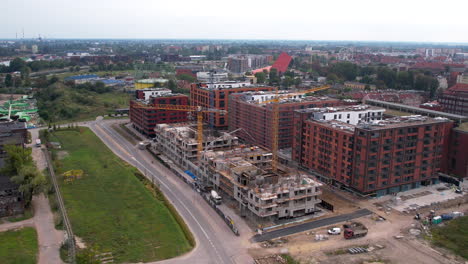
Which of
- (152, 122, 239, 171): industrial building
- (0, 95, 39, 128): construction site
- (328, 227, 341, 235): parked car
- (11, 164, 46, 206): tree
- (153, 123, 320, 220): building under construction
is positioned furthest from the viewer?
(0, 95, 39, 128): construction site

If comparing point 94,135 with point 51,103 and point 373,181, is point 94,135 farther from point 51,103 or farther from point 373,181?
point 373,181

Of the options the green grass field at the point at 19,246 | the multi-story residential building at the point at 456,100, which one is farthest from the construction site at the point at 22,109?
the multi-story residential building at the point at 456,100

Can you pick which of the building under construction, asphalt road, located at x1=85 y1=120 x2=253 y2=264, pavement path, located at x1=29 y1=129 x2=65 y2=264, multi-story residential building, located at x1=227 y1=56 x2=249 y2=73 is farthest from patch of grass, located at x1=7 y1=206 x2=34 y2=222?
multi-story residential building, located at x1=227 y1=56 x2=249 y2=73

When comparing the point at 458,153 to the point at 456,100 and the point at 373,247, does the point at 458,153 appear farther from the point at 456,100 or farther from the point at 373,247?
the point at 456,100

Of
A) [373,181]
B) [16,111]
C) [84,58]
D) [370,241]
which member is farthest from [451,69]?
[84,58]

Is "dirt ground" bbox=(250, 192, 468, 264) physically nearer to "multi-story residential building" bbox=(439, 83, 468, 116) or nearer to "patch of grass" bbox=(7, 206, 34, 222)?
"patch of grass" bbox=(7, 206, 34, 222)

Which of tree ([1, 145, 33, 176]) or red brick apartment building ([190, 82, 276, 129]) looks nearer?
tree ([1, 145, 33, 176])

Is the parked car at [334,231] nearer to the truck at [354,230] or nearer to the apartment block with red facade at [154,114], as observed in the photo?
the truck at [354,230]
